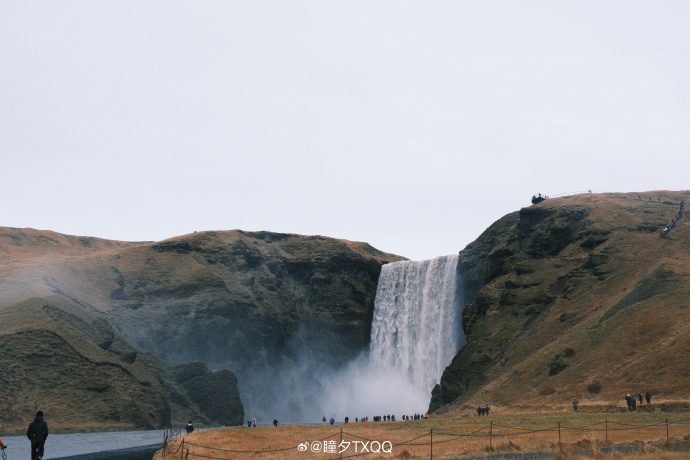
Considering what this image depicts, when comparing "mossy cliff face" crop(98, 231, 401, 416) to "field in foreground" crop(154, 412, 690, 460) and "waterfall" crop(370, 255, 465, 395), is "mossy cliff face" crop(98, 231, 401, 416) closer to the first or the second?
"waterfall" crop(370, 255, 465, 395)

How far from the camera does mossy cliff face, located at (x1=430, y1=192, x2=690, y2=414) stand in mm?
71250

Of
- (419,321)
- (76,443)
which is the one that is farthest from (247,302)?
(76,443)

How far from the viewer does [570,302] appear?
92.3m

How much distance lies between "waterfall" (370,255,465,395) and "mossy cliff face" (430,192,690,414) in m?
4.90

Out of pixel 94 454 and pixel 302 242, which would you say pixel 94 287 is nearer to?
pixel 302 242

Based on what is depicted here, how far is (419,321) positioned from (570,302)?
31.9 metres

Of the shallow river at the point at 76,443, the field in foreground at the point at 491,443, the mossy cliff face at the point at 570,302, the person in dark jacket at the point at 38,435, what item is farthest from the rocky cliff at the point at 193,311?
the person in dark jacket at the point at 38,435

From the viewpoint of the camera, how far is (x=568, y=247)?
106 meters

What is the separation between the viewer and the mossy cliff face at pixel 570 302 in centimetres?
7125

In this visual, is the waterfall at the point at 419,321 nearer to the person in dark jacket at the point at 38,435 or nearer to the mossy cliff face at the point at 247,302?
the mossy cliff face at the point at 247,302

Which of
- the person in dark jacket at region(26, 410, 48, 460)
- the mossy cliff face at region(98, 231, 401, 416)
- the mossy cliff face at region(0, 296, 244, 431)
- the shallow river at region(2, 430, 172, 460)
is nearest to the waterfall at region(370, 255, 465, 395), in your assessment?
the mossy cliff face at region(98, 231, 401, 416)

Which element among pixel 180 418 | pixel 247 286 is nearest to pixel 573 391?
pixel 180 418

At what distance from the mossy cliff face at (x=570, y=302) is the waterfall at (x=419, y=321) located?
4.90 meters

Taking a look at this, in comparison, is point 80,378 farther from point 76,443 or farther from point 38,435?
point 38,435
